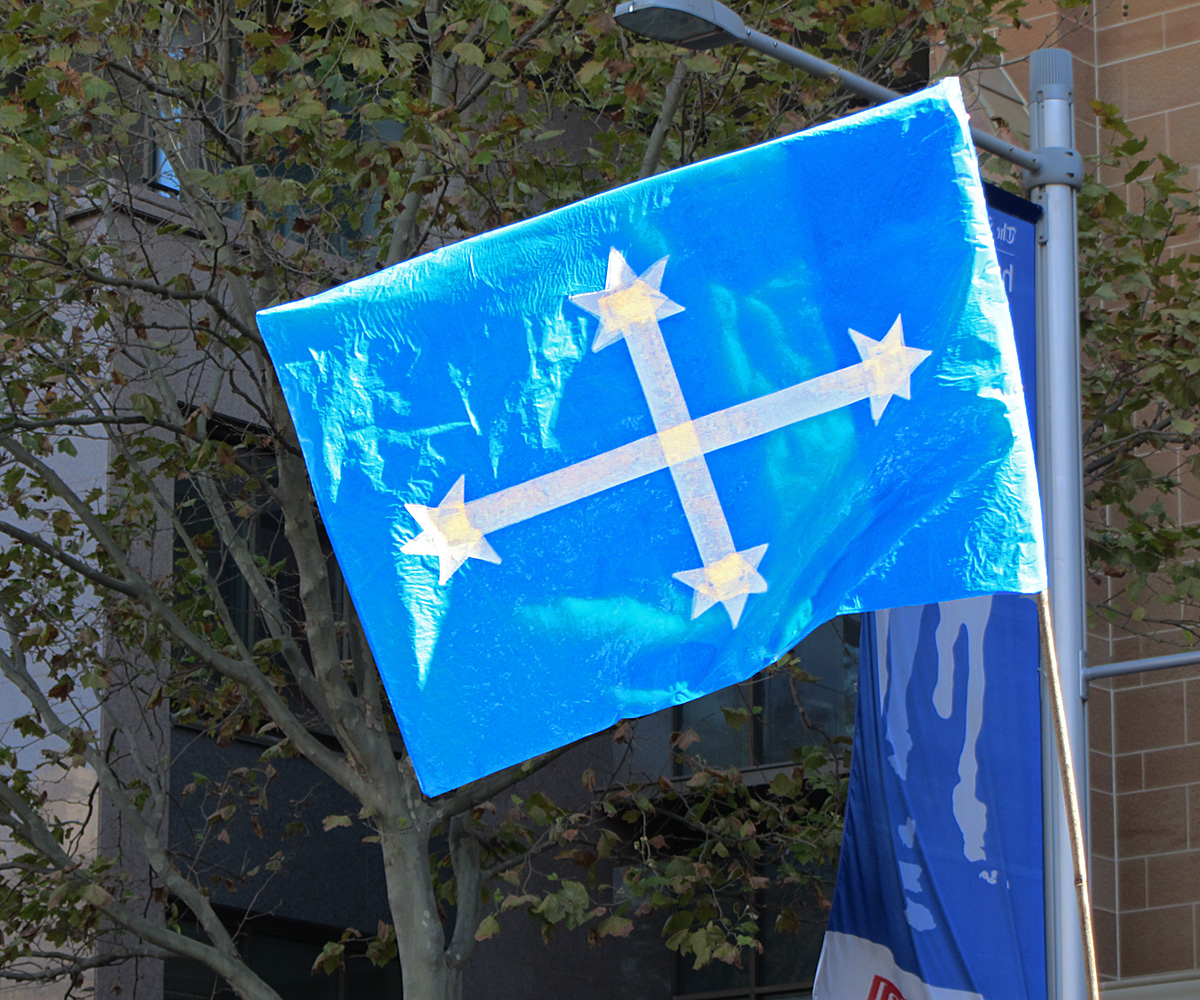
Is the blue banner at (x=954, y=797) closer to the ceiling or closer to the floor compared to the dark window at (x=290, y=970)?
closer to the ceiling

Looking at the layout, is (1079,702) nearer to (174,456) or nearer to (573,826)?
(573,826)

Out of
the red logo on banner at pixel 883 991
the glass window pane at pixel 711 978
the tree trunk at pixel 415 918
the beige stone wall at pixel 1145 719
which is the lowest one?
the glass window pane at pixel 711 978

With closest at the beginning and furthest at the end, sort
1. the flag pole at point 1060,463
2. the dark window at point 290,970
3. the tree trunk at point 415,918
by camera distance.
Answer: the flag pole at point 1060,463
the tree trunk at point 415,918
the dark window at point 290,970

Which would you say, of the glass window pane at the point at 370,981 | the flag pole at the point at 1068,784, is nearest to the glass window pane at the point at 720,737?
the glass window pane at the point at 370,981

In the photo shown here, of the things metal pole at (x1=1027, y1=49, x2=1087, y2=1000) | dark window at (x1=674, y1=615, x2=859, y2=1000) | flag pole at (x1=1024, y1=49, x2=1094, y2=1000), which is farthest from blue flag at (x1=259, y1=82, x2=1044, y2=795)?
dark window at (x1=674, y1=615, x2=859, y2=1000)

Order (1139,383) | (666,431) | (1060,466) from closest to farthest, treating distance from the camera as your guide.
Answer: (666,431)
(1060,466)
(1139,383)

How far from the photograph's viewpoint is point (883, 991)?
763cm

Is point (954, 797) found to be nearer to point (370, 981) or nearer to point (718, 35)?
point (718, 35)

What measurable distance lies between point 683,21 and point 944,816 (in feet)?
10.5

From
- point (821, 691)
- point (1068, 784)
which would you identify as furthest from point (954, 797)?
point (821, 691)

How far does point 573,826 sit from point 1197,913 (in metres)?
4.19

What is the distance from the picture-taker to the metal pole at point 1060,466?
6285mm

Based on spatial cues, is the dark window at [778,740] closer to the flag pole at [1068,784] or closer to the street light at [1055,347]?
the street light at [1055,347]

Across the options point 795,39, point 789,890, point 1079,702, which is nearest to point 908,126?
point 1079,702
